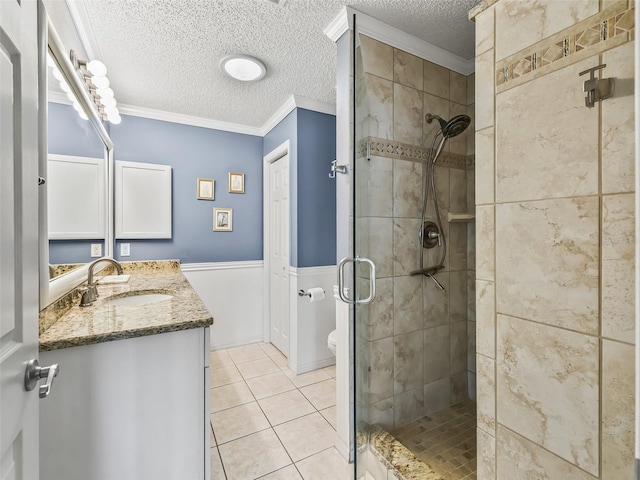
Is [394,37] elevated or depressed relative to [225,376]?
elevated

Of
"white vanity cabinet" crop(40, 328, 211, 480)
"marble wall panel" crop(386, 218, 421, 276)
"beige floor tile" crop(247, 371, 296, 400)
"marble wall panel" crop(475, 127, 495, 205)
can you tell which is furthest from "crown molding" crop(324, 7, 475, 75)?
"beige floor tile" crop(247, 371, 296, 400)

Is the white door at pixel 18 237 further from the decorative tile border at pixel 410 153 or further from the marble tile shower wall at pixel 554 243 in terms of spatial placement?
the marble tile shower wall at pixel 554 243

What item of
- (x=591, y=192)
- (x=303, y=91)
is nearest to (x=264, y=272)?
(x=303, y=91)

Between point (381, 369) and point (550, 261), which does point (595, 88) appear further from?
point (381, 369)

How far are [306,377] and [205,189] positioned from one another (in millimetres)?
2088

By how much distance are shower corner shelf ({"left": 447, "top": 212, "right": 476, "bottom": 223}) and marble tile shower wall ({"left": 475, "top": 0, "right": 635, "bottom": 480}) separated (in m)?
0.71

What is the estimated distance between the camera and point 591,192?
0.83 metres

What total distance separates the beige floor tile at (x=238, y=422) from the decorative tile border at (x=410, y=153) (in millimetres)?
1786

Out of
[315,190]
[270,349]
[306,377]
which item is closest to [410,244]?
[315,190]

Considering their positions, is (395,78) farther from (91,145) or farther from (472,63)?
(91,145)

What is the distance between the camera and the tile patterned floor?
4.93 ft

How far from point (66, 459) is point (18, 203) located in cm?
87

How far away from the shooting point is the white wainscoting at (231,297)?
2955mm

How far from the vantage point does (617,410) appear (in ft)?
2.53
